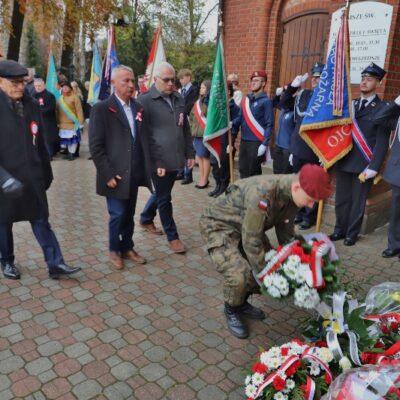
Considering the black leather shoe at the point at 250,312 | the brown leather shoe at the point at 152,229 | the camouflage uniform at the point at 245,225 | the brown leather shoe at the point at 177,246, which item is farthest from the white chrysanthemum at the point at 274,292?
the brown leather shoe at the point at 152,229

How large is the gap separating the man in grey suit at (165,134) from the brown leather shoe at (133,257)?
48cm

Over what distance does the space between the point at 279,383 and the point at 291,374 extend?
110 millimetres

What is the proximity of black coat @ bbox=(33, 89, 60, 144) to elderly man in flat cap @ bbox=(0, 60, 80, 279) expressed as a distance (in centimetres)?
523

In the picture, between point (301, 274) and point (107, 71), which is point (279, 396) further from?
point (107, 71)

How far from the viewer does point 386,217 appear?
6188 millimetres

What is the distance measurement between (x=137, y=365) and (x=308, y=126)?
362 cm

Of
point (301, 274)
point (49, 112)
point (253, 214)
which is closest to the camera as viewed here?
point (301, 274)

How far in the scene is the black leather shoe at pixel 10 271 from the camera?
3.99 metres

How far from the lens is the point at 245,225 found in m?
2.88

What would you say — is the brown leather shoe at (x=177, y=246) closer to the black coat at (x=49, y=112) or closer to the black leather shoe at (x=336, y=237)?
the black leather shoe at (x=336, y=237)

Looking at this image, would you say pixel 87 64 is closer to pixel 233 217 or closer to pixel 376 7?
pixel 376 7

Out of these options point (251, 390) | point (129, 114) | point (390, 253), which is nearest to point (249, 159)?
point (390, 253)

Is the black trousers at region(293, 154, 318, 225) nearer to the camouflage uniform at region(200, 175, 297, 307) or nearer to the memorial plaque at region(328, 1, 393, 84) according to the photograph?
the memorial plaque at region(328, 1, 393, 84)

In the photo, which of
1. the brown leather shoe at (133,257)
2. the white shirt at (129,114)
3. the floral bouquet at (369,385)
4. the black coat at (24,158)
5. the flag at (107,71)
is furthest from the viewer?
the flag at (107,71)
